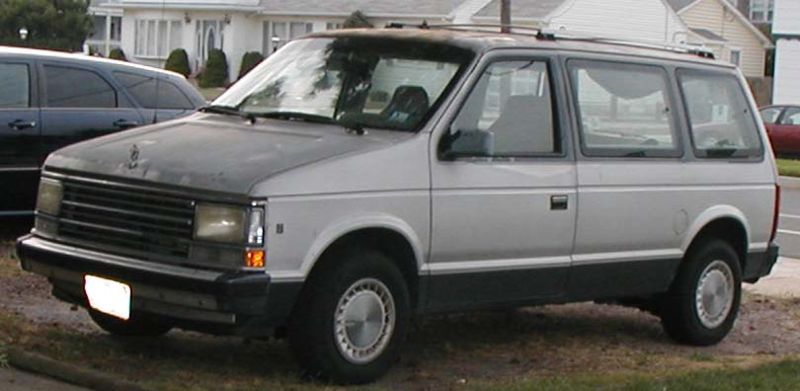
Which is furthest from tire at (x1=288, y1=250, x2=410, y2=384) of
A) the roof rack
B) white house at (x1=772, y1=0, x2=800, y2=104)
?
white house at (x1=772, y1=0, x2=800, y2=104)

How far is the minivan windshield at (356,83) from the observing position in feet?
27.6

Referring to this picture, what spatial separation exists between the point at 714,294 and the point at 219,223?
158 inches

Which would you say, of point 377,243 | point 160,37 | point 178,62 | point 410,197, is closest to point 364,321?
point 377,243

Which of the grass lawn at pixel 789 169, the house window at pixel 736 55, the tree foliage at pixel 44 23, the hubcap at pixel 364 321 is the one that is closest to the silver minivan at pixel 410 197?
the hubcap at pixel 364 321

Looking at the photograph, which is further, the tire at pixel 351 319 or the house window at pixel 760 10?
the house window at pixel 760 10

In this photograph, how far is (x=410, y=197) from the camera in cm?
798

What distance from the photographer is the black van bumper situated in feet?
34.0

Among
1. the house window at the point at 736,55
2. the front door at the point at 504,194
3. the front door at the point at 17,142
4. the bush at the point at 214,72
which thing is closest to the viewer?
the front door at the point at 504,194

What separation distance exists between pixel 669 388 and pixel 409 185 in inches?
68.3

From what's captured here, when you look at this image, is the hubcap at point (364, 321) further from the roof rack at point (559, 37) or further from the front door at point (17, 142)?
the front door at point (17, 142)

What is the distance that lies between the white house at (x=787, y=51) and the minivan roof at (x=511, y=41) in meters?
37.1

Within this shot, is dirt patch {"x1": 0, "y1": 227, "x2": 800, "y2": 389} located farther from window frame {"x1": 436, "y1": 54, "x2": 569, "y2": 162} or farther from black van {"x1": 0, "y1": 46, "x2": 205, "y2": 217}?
window frame {"x1": 436, "y1": 54, "x2": 569, "y2": 162}

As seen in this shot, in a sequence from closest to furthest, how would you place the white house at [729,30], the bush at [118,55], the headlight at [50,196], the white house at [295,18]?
the headlight at [50,196] → the white house at [295,18] → the bush at [118,55] → the white house at [729,30]

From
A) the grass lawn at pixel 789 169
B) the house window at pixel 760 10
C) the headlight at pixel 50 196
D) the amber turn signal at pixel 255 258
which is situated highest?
the house window at pixel 760 10
